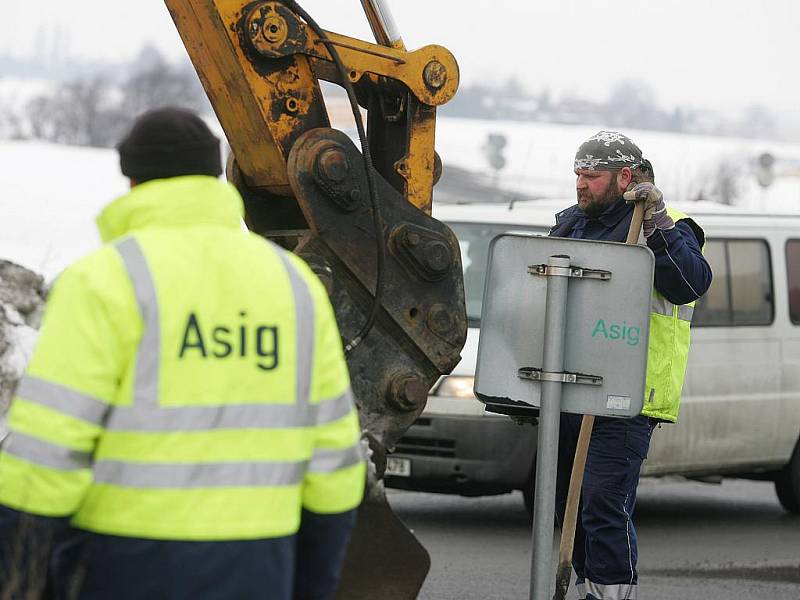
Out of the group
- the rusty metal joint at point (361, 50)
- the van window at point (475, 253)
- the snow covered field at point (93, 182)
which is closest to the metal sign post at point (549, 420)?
the rusty metal joint at point (361, 50)

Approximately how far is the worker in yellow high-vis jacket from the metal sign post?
1942 mm

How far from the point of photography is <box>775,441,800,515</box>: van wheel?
9.88 meters

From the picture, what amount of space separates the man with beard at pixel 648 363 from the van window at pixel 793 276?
4.18 meters

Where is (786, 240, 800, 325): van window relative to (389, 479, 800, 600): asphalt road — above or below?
above

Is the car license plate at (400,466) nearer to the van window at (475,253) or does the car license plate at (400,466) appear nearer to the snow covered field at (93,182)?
the van window at (475,253)

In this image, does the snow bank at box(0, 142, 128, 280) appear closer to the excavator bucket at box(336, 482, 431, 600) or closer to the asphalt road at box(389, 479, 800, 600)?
the asphalt road at box(389, 479, 800, 600)

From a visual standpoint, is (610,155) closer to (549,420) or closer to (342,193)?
(342,193)

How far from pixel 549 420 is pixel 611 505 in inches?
31.9

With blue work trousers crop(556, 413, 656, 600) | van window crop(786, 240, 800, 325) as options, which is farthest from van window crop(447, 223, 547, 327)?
blue work trousers crop(556, 413, 656, 600)

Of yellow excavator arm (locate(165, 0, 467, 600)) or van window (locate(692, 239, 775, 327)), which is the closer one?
yellow excavator arm (locate(165, 0, 467, 600))

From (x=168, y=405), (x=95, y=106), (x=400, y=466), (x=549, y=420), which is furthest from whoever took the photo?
(x=95, y=106)

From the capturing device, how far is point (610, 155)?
5660mm

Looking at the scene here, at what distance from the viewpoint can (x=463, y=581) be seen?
291 inches

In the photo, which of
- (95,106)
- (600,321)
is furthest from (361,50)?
(95,106)
